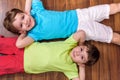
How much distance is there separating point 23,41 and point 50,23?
180 mm

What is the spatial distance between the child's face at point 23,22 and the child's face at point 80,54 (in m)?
0.28

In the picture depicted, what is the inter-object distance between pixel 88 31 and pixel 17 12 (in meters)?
0.40

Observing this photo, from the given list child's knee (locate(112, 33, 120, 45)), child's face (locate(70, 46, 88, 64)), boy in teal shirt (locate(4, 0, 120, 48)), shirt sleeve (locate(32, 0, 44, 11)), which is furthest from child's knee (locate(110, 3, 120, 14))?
shirt sleeve (locate(32, 0, 44, 11))

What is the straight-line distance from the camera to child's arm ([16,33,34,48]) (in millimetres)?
1227

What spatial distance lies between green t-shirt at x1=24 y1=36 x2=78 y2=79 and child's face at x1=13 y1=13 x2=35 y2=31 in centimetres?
12

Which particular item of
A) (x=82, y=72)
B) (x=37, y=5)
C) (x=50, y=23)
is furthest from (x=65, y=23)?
(x=82, y=72)

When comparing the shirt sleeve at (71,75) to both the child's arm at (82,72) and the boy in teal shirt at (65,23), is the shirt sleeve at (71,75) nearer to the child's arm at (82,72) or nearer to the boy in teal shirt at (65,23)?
the child's arm at (82,72)

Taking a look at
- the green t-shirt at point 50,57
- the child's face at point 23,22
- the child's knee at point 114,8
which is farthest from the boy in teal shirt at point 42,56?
the child's knee at point 114,8

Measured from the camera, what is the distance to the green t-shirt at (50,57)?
1.24 metres

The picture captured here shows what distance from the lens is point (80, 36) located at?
1249 millimetres

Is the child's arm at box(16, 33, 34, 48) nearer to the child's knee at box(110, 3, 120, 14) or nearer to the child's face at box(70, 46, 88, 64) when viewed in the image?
the child's face at box(70, 46, 88, 64)

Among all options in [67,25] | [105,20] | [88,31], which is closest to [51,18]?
[67,25]

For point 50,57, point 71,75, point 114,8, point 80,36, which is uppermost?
point 114,8

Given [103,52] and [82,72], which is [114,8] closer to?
[103,52]
